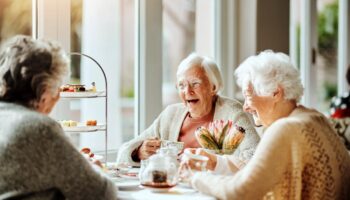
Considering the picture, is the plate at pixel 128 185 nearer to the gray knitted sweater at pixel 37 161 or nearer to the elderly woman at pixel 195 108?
the gray knitted sweater at pixel 37 161

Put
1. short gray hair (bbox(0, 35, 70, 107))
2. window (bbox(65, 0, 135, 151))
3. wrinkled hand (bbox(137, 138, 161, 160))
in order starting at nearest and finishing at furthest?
short gray hair (bbox(0, 35, 70, 107)) < wrinkled hand (bbox(137, 138, 161, 160)) < window (bbox(65, 0, 135, 151))

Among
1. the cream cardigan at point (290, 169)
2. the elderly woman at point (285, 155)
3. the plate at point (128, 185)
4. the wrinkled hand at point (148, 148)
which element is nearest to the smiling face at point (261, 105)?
the elderly woman at point (285, 155)

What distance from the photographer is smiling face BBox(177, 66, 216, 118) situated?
10.8 feet

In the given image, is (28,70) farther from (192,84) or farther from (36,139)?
(192,84)

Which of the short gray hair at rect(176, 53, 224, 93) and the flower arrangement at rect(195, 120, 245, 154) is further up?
the short gray hair at rect(176, 53, 224, 93)

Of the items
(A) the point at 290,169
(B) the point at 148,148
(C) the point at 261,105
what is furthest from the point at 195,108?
(A) the point at 290,169

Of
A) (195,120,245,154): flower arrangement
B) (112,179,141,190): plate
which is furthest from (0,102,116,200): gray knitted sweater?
(195,120,245,154): flower arrangement

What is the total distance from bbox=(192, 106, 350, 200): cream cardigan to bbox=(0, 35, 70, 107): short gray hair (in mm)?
629

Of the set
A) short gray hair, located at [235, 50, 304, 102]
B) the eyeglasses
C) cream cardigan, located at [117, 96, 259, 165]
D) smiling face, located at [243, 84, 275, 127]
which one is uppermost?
short gray hair, located at [235, 50, 304, 102]

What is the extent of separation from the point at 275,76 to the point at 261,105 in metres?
0.14

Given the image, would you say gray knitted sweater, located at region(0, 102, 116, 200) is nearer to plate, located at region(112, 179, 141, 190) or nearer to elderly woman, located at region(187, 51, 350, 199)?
plate, located at region(112, 179, 141, 190)

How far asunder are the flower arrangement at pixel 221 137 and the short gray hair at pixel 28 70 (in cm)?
82

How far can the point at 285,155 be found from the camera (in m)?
2.14

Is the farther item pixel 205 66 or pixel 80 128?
pixel 205 66
